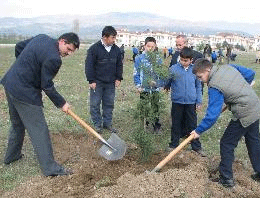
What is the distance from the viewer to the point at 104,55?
25.0 feet

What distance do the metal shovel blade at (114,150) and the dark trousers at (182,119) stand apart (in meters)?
1.18

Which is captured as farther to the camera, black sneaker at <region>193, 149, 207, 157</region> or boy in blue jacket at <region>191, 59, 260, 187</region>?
black sneaker at <region>193, 149, 207, 157</region>

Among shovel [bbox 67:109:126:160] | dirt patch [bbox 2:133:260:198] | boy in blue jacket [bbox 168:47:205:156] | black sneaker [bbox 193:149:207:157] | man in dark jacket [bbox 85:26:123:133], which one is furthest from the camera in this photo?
man in dark jacket [bbox 85:26:123:133]

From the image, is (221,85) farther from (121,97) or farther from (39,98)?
(121,97)

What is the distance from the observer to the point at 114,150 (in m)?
6.01

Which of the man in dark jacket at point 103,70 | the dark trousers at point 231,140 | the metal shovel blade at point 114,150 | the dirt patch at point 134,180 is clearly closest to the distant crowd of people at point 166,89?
the dark trousers at point 231,140

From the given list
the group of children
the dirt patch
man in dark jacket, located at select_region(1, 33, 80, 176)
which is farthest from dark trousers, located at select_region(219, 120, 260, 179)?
man in dark jacket, located at select_region(1, 33, 80, 176)

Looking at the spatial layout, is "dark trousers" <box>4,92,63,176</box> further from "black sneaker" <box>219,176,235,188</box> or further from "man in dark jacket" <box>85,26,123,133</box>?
"black sneaker" <box>219,176,235,188</box>

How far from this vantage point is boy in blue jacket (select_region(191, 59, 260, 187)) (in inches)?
197

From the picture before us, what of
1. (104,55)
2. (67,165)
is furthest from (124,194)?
(104,55)

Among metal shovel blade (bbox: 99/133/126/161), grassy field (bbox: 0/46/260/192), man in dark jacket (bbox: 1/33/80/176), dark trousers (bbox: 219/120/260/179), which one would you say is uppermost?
man in dark jacket (bbox: 1/33/80/176)

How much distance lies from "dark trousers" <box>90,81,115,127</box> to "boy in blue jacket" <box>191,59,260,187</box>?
304cm

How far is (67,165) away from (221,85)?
280cm

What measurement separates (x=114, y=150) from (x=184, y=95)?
152cm
